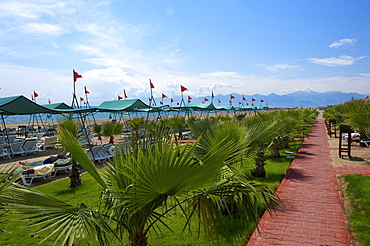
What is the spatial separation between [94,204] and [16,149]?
10848mm

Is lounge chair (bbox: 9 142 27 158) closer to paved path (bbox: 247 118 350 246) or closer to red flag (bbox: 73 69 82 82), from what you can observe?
red flag (bbox: 73 69 82 82)

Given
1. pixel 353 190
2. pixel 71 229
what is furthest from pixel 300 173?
pixel 71 229

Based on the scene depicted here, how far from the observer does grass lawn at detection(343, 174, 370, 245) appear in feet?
13.6

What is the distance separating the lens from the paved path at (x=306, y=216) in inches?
159

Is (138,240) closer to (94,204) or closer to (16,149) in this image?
(94,204)

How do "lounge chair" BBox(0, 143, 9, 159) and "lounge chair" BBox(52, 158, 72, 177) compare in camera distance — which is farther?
"lounge chair" BBox(0, 143, 9, 159)

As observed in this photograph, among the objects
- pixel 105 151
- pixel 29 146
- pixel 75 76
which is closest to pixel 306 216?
pixel 105 151

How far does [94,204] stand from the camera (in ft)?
18.6

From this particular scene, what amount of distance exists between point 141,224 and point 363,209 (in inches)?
188

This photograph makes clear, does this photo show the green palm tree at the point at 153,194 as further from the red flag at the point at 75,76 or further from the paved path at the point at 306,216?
the red flag at the point at 75,76

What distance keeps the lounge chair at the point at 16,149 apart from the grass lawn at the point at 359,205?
48.4ft

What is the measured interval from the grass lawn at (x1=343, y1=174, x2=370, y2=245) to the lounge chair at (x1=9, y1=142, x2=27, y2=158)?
14.7 m

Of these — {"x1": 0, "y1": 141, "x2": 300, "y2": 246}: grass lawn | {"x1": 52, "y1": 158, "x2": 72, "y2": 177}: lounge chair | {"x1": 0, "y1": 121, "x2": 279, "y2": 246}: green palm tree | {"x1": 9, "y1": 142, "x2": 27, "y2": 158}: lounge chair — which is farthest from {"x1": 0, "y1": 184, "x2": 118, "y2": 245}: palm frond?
{"x1": 9, "y1": 142, "x2": 27, "y2": 158}: lounge chair

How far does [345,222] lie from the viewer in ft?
15.2
